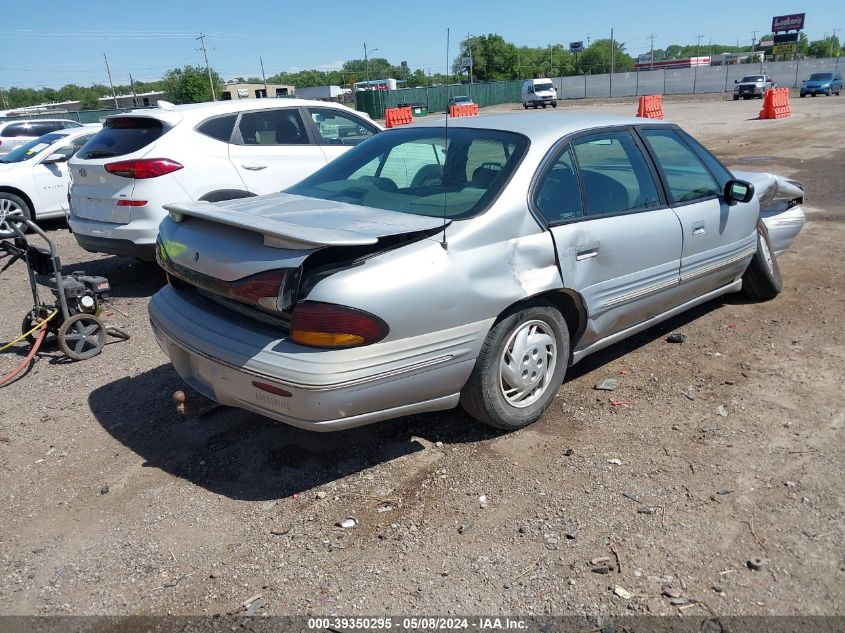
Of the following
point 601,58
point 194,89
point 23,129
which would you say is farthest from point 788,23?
point 23,129

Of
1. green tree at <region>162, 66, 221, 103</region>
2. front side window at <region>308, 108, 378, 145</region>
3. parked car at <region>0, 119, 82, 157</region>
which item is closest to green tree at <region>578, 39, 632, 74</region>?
green tree at <region>162, 66, 221, 103</region>

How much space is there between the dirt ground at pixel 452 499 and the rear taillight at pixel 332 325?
81cm

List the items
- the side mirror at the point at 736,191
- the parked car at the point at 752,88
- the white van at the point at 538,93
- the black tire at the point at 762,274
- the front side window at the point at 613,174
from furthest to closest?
the white van at the point at 538,93
the parked car at the point at 752,88
the black tire at the point at 762,274
the side mirror at the point at 736,191
the front side window at the point at 613,174

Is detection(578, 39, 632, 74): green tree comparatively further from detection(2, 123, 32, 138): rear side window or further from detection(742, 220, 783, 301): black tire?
detection(742, 220, 783, 301): black tire

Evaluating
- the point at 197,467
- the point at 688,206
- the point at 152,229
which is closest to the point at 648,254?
the point at 688,206

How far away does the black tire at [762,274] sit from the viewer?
549cm

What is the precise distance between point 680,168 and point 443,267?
2358mm

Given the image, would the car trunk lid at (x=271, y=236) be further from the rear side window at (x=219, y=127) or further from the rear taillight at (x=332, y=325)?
the rear side window at (x=219, y=127)

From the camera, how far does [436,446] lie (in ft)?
12.0

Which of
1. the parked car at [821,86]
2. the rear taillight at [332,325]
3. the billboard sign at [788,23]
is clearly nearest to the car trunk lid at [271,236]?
the rear taillight at [332,325]

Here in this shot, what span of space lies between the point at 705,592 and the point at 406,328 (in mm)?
1565

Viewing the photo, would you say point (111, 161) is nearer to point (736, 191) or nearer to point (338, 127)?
point (338, 127)

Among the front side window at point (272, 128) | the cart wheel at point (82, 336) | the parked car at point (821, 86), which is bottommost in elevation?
the parked car at point (821, 86)

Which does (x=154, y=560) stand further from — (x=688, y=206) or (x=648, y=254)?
(x=688, y=206)
